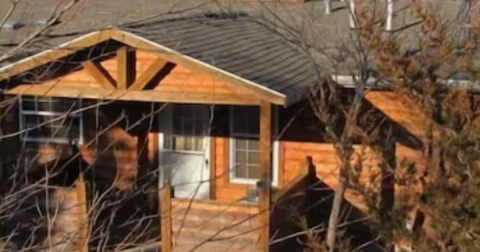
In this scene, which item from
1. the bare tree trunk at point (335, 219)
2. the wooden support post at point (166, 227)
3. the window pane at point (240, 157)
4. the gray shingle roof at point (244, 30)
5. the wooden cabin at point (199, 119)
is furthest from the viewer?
the window pane at point (240, 157)

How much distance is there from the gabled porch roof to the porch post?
0.74ft

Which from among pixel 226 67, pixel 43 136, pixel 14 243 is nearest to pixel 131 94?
pixel 226 67

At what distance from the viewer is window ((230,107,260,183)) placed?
1355 centimetres

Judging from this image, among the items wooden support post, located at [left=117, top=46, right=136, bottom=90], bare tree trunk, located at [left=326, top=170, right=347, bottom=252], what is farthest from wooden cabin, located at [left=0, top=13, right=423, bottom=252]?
A: bare tree trunk, located at [left=326, top=170, right=347, bottom=252]

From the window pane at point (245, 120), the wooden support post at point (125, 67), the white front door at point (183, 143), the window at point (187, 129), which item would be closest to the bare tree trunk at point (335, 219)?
the wooden support post at point (125, 67)

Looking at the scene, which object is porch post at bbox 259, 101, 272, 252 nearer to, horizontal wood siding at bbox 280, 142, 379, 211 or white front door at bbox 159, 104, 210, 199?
horizontal wood siding at bbox 280, 142, 379, 211

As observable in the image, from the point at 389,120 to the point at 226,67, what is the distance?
282 centimetres

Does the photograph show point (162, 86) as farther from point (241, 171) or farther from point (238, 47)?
point (241, 171)

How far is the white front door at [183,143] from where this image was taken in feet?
45.3

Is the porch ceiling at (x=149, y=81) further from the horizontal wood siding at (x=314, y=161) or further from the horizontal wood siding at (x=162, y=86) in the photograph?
the horizontal wood siding at (x=314, y=161)

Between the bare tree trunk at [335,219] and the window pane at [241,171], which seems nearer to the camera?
the bare tree trunk at [335,219]

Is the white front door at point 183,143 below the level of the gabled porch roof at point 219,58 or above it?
below

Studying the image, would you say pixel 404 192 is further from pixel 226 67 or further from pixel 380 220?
pixel 226 67

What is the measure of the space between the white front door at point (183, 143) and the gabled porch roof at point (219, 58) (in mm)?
1382
